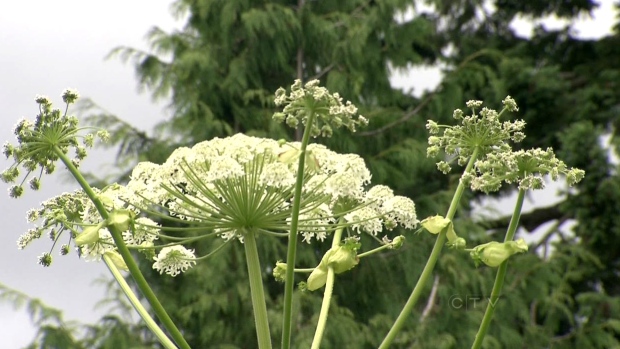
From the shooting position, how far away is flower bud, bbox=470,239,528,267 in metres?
2.13

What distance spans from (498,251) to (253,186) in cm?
56

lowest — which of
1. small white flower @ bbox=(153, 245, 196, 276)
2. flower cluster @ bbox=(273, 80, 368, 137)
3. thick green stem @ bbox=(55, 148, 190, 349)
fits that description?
thick green stem @ bbox=(55, 148, 190, 349)

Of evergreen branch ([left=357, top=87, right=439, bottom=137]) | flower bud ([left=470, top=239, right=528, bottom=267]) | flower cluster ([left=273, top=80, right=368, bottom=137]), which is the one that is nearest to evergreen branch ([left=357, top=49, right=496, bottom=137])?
evergreen branch ([left=357, top=87, right=439, bottom=137])

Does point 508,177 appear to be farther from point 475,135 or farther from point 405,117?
point 405,117

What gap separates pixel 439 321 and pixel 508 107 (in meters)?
9.05

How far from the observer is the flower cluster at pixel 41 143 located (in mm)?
2051

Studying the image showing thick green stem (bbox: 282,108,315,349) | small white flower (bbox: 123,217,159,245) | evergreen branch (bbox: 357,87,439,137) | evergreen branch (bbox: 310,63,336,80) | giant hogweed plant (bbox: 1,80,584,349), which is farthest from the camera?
evergreen branch (bbox: 357,87,439,137)

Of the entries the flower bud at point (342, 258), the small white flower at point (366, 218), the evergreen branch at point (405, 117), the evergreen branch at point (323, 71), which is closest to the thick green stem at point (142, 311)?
the flower bud at point (342, 258)

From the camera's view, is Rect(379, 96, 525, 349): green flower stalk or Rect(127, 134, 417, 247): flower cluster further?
Rect(379, 96, 525, 349): green flower stalk

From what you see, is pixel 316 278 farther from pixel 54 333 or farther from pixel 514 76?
pixel 514 76

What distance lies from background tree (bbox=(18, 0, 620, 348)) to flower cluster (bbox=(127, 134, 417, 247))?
8.00 metres

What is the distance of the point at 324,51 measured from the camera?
1178 cm

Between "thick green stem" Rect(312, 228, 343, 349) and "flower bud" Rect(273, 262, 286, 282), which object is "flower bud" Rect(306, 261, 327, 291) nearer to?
"thick green stem" Rect(312, 228, 343, 349)

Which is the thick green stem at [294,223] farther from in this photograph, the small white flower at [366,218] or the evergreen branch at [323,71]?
the evergreen branch at [323,71]
